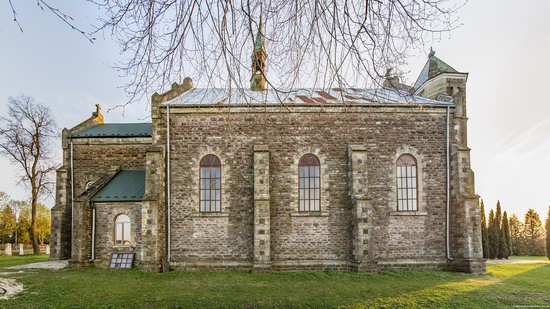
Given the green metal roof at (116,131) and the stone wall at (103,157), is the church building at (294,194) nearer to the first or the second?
the stone wall at (103,157)

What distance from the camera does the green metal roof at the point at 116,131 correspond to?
2131 centimetres

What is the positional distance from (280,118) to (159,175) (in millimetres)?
6282

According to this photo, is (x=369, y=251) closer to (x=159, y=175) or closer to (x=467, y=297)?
(x=467, y=297)

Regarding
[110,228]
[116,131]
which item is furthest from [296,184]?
[116,131]

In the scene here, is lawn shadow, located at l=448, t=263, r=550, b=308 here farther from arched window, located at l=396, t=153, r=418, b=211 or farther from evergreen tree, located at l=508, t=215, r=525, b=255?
evergreen tree, located at l=508, t=215, r=525, b=255

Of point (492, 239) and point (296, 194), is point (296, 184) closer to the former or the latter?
point (296, 194)

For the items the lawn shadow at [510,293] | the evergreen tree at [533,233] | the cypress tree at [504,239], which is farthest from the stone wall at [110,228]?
the evergreen tree at [533,233]

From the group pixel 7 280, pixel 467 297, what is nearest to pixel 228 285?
pixel 467 297

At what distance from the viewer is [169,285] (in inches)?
523

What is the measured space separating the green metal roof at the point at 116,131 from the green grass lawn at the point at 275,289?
26.3ft

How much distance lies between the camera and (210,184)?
17312mm

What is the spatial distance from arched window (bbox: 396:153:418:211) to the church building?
48mm

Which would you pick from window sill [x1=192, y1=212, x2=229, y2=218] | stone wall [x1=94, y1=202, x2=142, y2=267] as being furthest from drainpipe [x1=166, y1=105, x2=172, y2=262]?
stone wall [x1=94, y1=202, x2=142, y2=267]

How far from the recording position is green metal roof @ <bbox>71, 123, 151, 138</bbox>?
69.9ft
